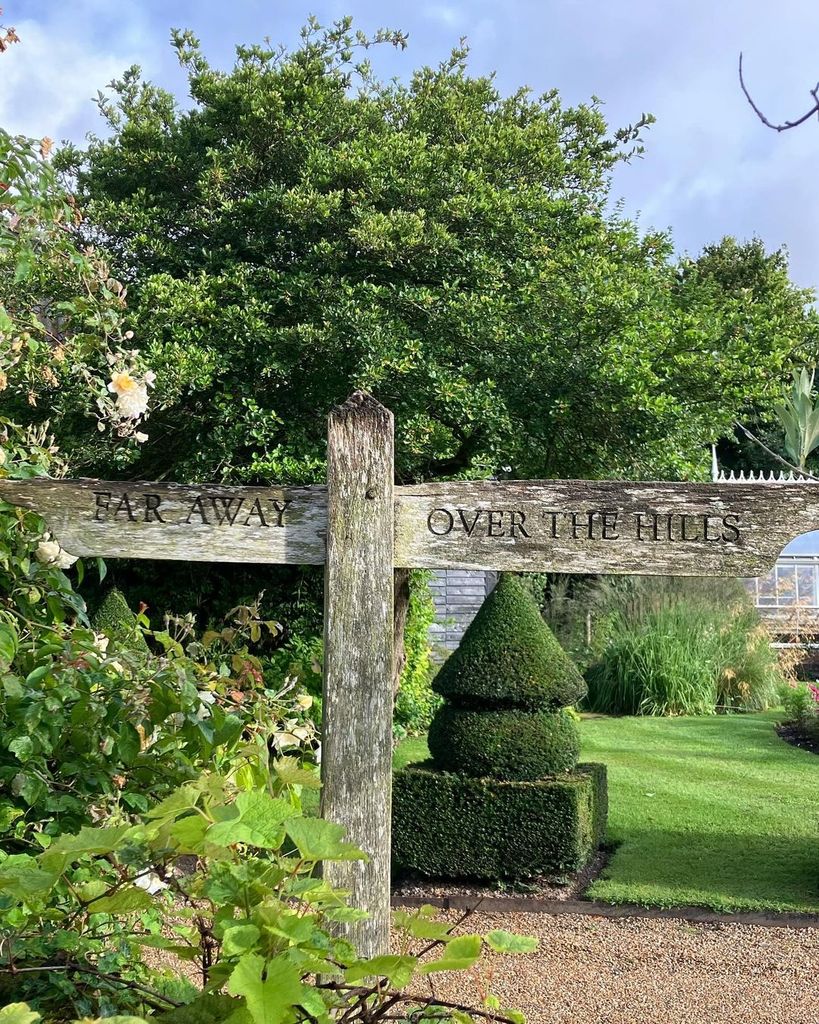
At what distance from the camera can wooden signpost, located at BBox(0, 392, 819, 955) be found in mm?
2639

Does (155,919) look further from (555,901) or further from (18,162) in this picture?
(555,901)

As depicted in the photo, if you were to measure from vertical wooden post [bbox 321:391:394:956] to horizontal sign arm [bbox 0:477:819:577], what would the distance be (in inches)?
3.9

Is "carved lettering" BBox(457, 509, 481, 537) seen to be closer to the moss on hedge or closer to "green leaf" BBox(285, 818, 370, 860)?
"green leaf" BBox(285, 818, 370, 860)

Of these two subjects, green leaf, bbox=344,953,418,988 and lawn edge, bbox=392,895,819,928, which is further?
lawn edge, bbox=392,895,819,928

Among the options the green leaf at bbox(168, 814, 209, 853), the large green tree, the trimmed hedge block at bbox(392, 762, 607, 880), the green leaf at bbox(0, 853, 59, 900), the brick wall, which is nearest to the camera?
the green leaf at bbox(0, 853, 59, 900)

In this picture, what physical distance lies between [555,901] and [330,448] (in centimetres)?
334

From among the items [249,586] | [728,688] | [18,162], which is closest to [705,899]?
[18,162]

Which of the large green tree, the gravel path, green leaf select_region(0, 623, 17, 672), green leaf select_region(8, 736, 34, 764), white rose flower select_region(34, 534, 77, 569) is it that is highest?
the large green tree

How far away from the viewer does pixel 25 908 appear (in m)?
2.09

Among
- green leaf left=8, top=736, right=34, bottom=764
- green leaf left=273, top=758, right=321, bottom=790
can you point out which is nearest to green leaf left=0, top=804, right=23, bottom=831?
green leaf left=8, top=736, right=34, bottom=764

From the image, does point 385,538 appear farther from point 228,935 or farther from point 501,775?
point 501,775

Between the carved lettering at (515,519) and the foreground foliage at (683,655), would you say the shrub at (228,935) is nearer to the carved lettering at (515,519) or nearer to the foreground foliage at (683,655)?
the carved lettering at (515,519)

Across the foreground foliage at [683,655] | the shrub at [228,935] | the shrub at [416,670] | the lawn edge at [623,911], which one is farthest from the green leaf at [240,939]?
the foreground foliage at [683,655]

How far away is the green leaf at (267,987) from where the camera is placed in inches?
46.8
